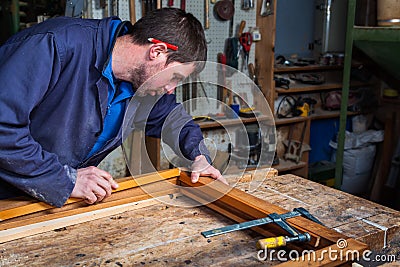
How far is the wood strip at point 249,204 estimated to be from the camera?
982 mm

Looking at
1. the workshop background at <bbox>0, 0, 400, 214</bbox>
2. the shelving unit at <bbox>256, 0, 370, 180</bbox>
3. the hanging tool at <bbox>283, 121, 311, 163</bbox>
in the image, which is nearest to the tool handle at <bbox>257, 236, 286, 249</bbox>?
the workshop background at <bbox>0, 0, 400, 214</bbox>

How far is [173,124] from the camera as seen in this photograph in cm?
157

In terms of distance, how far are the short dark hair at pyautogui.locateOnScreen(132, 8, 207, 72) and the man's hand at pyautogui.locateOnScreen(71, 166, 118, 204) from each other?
0.35 m

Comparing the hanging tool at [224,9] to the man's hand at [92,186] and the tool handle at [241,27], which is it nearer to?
the tool handle at [241,27]

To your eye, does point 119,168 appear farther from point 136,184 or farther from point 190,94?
point 136,184

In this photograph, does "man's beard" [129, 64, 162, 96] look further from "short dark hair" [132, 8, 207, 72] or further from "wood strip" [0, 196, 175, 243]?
"wood strip" [0, 196, 175, 243]

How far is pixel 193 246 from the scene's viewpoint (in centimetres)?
103

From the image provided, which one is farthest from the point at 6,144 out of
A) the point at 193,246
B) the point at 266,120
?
the point at 266,120

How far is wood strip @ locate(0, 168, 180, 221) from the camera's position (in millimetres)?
1093

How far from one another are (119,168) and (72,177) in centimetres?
161

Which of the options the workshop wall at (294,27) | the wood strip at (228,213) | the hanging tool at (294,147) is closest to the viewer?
the wood strip at (228,213)

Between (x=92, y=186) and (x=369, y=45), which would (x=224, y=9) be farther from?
(x=92, y=186)

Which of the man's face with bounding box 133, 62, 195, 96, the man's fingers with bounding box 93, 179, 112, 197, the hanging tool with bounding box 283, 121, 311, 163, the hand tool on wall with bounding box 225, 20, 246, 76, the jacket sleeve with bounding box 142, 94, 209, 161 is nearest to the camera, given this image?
the man's fingers with bounding box 93, 179, 112, 197

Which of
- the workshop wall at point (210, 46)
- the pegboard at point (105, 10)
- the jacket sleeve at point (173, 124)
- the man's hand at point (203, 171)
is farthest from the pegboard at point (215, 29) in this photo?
the man's hand at point (203, 171)
